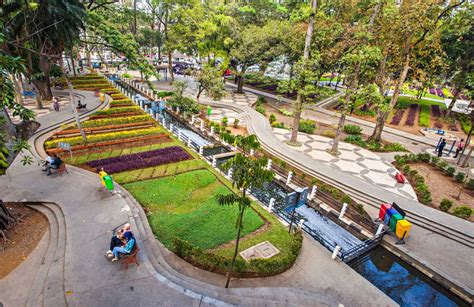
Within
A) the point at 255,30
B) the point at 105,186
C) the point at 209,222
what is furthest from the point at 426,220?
the point at 255,30

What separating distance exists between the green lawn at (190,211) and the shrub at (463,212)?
10.5 metres

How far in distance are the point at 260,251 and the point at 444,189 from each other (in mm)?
13792

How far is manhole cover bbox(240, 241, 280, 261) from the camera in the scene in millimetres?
9633

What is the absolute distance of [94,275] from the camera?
7926 millimetres

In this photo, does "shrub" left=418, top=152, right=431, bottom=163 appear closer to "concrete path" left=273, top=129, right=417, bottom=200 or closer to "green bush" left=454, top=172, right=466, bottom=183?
"concrete path" left=273, top=129, right=417, bottom=200

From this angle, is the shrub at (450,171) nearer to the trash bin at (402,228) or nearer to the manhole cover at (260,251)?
the trash bin at (402,228)

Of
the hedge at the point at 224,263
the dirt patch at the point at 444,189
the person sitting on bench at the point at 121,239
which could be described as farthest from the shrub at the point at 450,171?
the person sitting on bench at the point at 121,239

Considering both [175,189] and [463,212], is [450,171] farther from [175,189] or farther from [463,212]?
[175,189]

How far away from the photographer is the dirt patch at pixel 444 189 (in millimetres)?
14914

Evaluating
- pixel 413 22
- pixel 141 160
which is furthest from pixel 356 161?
pixel 141 160

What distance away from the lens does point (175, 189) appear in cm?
1318

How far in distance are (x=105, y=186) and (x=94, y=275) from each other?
546cm

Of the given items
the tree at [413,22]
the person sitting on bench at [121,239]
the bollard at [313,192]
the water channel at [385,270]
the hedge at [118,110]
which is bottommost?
the water channel at [385,270]

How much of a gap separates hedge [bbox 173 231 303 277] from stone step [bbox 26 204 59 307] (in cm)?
395
